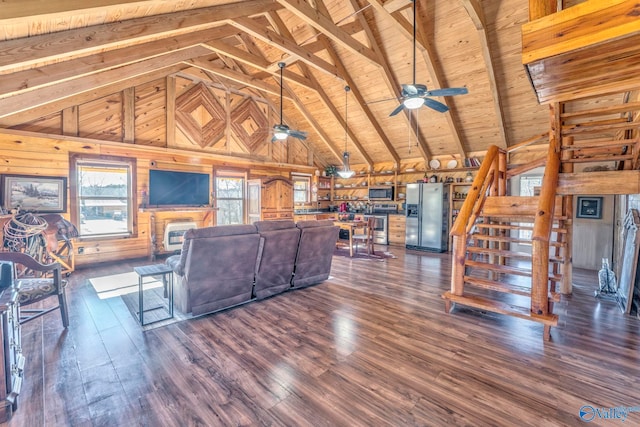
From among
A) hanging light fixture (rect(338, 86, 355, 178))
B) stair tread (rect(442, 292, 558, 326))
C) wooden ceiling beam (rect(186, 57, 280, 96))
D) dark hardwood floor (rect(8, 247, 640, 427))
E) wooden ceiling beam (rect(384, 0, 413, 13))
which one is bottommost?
dark hardwood floor (rect(8, 247, 640, 427))

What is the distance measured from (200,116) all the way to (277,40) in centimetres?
339

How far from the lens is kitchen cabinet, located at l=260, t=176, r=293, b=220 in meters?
8.43

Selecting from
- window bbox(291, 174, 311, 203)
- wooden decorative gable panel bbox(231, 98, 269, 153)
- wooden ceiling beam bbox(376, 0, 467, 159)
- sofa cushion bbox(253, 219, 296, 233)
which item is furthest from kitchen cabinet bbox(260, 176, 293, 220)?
wooden ceiling beam bbox(376, 0, 467, 159)

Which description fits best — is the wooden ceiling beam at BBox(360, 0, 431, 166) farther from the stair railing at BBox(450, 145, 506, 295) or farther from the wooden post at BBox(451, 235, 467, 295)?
the wooden post at BBox(451, 235, 467, 295)

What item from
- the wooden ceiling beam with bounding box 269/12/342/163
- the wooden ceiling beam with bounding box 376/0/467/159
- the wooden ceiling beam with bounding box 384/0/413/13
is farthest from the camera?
the wooden ceiling beam with bounding box 269/12/342/163

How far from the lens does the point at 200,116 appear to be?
7.19 metres

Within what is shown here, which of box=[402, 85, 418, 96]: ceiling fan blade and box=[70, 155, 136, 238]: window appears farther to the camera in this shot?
box=[70, 155, 136, 238]: window

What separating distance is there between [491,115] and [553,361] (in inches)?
215

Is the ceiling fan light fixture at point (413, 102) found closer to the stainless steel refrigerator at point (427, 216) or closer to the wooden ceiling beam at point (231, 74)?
the stainless steel refrigerator at point (427, 216)

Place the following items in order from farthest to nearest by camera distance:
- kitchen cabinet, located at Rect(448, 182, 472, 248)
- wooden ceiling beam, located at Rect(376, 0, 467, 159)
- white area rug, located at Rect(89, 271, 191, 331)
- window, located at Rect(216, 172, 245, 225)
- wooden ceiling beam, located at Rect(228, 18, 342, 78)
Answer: window, located at Rect(216, 172, 245, 225) < kitchen cabinet, located at Rect(448, 182, 472, 248) < wooden ceiling beam, located at Rect(376, 0, 467, 159) < wooden ceiling beam, located at Rect(228, 18, 342, 78) < white area rug, located at Rect(89, 271, 191, 331)

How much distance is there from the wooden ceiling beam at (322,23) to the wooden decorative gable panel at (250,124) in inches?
154

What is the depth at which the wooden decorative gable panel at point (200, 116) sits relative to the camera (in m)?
6.88

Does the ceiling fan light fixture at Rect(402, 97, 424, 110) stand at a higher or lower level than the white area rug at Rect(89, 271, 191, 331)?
higher

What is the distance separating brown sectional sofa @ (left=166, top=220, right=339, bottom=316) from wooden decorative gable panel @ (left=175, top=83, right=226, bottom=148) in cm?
442
